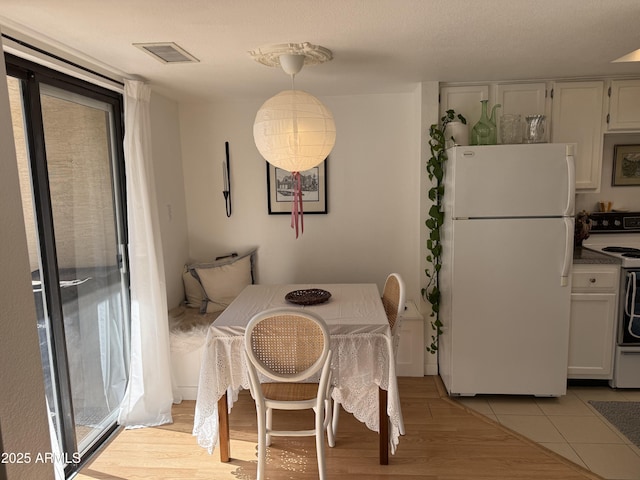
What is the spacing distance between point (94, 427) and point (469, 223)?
267cm

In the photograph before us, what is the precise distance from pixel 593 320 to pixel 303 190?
2364mm

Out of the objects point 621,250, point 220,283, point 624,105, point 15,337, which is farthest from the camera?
point 220,283

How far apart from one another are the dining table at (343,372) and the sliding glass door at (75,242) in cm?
74

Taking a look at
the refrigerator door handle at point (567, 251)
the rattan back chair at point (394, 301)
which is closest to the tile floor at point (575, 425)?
the refrigerator door handle at point (567, 251)

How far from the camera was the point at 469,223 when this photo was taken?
281 cm

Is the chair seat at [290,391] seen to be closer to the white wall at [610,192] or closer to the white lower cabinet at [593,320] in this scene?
the white lower cabinet at [593,320]

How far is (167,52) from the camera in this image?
89.4 inches

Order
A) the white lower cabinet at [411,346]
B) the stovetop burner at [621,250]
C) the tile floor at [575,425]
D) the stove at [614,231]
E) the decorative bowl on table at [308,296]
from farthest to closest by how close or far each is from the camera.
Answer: the stove at [614,231] < the white lower cabinet at [411,346] < the stovetop burner at [621,250] < the decorative bowl on table at [308,296] < the tile floor at [575,425]

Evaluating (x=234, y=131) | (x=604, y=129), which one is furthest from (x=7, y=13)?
(x=604, y=129)

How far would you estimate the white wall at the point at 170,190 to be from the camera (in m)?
3.19

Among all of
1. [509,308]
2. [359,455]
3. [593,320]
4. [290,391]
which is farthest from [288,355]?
[593,320]

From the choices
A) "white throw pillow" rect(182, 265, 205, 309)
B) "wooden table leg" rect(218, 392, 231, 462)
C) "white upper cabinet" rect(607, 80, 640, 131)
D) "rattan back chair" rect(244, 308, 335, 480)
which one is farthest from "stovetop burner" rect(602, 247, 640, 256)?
"white throw pillow" rect(182, 265, 205, 309)

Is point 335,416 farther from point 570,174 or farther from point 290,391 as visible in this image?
point 570,174

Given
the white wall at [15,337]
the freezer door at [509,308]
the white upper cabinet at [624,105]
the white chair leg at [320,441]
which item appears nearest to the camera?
the white wall at [15,337]
